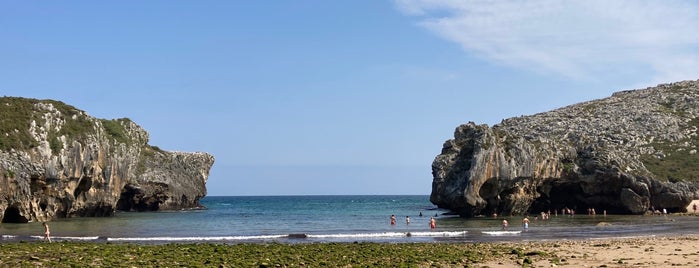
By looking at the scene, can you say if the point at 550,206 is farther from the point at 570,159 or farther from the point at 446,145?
the point at 446,145

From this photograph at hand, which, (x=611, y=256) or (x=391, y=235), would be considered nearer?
(x=611, y=256)

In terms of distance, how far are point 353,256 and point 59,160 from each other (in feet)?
161

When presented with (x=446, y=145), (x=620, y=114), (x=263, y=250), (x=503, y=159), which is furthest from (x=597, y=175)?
(x=263, y=250)

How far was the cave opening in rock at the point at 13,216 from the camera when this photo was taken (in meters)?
61.5

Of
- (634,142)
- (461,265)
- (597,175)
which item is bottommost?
(461,265)

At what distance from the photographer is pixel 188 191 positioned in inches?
4614

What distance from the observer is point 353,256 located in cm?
2903

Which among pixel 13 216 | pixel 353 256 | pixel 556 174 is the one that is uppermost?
pixel 556 174

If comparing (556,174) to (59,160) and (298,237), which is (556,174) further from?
(59,160)

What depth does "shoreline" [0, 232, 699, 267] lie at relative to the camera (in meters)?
25.3

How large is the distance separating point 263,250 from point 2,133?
43.1 metres

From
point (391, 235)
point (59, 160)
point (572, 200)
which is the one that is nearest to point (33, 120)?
point (59, 160)

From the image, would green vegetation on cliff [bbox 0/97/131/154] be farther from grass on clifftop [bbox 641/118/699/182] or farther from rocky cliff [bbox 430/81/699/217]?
grass on clifftop [bbox 641/118/699/182]

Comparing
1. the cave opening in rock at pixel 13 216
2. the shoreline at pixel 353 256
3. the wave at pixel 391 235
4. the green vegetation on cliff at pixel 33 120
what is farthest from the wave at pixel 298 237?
the green vegetation on cliff at pixel 33 120
